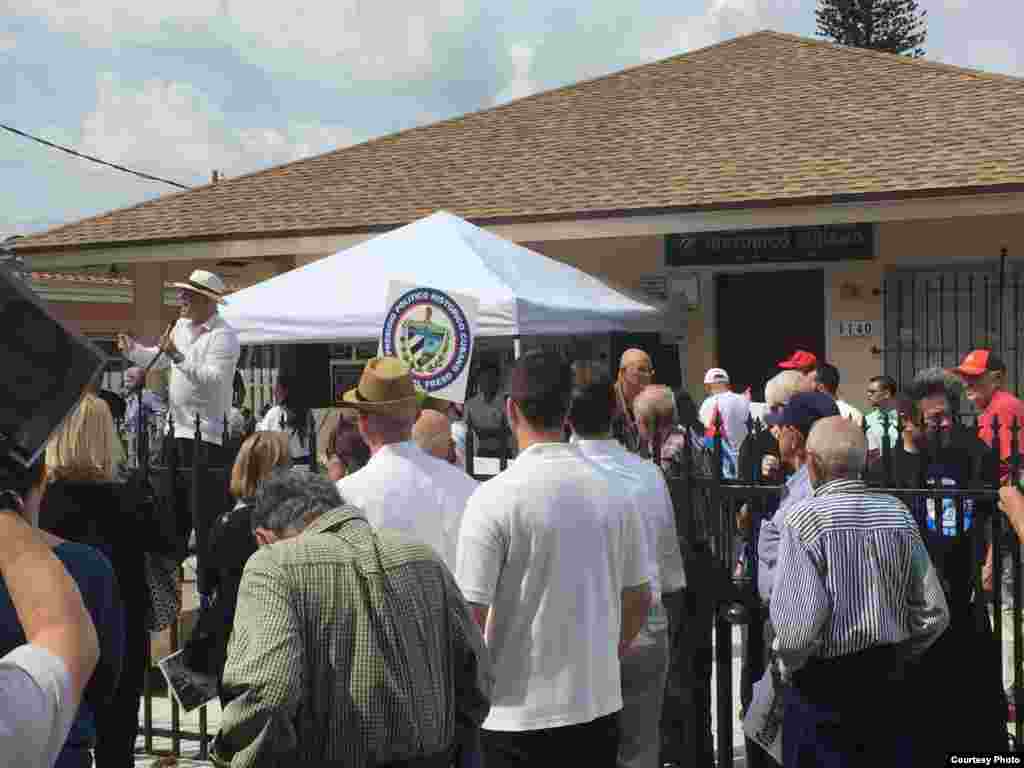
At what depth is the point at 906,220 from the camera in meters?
13.1

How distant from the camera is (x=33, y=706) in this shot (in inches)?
66.2

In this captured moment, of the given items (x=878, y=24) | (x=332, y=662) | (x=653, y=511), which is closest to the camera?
(x=332, y=662)

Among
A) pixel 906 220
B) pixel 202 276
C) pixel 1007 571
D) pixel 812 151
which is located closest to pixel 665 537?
pixel 202 276

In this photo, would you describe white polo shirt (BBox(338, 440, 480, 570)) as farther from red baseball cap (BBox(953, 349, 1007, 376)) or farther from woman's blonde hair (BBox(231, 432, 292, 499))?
red baseball cap (BBox(953, 349, 1007, 376))

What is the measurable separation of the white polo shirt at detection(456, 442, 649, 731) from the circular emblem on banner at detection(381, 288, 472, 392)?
9.87ft

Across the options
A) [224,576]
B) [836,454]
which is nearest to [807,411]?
[836,454]

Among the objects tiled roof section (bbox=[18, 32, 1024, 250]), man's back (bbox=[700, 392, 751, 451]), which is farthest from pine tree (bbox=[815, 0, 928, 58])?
man's back (bbox=[700, 392, 751, 451])

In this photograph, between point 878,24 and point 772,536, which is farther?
point 878,24

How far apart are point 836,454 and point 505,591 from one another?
1181 mm

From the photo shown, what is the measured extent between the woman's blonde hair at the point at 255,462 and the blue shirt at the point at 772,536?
1755 millimetres

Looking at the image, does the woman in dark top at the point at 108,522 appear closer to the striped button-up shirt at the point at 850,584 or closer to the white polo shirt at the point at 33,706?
the striped button-up shirt at the point at 850,584

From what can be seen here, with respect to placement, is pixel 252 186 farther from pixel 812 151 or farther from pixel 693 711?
pixel 693 711

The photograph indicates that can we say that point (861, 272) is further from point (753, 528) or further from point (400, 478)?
point (400, 478)

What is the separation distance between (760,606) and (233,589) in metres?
2.16
